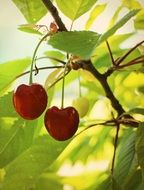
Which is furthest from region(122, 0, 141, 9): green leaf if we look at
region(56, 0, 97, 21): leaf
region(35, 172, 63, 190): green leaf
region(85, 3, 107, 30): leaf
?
region(35, 172, 63, 190): green leaf

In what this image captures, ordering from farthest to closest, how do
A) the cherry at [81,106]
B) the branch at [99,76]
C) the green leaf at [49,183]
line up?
1. the green leaf at [49,183]
2. the cherry at [81,106]
3. the branch at [99,76]

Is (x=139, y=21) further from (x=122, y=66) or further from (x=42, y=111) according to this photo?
(x=42, y=111)

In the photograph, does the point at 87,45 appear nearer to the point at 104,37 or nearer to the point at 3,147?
the point at 104,37

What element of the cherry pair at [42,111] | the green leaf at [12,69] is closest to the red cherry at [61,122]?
the cherry pair at [42,111]

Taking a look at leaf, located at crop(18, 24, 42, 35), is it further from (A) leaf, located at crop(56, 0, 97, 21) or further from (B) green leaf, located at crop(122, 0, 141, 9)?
(B) green leaf, located at crop(122, 0, 141, 9)

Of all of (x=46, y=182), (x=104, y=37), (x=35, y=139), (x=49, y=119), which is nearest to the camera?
(x=104, y=37)

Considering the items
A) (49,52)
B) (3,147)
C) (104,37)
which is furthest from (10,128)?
(104,37)

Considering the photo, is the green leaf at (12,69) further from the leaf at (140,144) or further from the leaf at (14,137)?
the leaf at (140,144)
